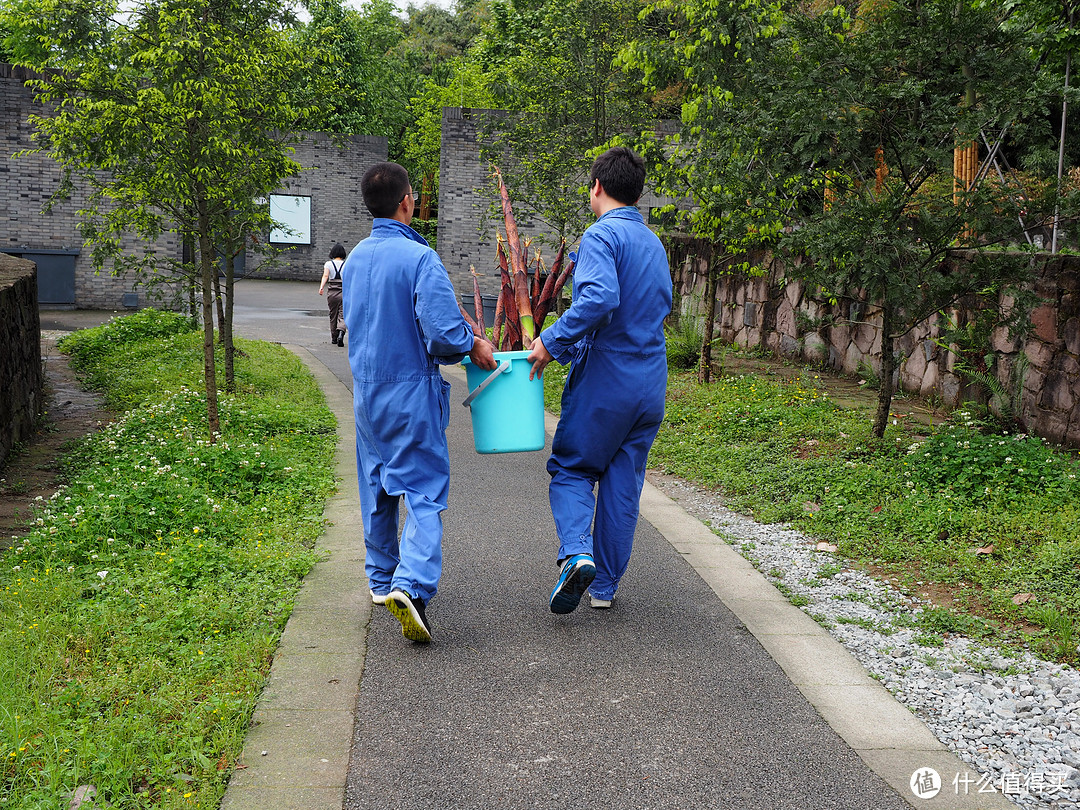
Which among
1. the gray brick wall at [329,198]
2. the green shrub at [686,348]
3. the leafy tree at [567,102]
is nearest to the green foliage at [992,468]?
the green shrub at [686,348]

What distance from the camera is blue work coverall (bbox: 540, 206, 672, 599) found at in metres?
4.21

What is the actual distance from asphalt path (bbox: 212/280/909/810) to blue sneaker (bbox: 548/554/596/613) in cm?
14

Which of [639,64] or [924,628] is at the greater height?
[639,64]

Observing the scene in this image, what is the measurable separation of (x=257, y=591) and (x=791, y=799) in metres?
2.59

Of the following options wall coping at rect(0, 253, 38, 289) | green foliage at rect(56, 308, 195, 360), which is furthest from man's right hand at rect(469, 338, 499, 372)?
green foliage at rect(56, 308, 195, 360)

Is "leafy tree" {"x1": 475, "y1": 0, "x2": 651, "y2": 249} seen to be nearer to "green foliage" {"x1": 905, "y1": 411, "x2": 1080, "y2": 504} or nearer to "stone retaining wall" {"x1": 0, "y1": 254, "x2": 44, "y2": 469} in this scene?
"stone retaining wall" {"x1": 0, "y1": 254, "x2": 44, "y2": 469}

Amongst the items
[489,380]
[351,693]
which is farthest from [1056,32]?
[351,693]

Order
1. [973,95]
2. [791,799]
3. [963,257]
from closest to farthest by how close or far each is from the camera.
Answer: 1. [791,799]
2. [973,95]
3. [963,257]

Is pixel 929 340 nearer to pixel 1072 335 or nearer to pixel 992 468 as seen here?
pixel 1072 335

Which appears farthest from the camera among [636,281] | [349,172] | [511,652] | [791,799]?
[349,172]

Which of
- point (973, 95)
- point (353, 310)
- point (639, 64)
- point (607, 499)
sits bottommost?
point (607, 499)

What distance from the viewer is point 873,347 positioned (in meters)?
10.8

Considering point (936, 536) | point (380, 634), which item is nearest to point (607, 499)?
point (380, 634)

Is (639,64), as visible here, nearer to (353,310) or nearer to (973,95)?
(973,95)
